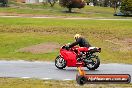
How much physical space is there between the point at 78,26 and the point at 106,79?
27.6 m

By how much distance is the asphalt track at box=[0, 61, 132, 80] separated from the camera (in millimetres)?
18172

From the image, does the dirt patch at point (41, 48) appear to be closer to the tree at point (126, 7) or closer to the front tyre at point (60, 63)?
the front tyre at point (60, 63)

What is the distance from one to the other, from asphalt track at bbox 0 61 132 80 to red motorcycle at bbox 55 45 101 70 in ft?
0.85

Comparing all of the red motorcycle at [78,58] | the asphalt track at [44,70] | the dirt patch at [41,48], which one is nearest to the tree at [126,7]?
the dirt patch at [41,48]

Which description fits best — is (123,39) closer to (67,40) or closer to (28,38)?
(67,40)

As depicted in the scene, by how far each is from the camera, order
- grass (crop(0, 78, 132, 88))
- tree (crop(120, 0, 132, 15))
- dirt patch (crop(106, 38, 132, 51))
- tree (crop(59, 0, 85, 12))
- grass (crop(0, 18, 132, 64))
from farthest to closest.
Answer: tree (crop(59, 0, 85, 12)) → tree (crop(120, 0, 132, 15)) → dirt patch (crop(106, 38, 132, 51)) → grass (crop(0, 18, 132, 64)) → grass (crop(0, 78, 132, 88))

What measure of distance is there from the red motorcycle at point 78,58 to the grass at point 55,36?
4.05 meters

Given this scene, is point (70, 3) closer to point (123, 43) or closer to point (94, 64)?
point (123, 43)

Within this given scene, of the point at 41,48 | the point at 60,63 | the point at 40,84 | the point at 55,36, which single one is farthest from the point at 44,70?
the point at 55,36

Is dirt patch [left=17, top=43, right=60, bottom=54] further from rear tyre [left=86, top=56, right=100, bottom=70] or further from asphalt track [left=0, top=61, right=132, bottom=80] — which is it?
rear tyre [left=86, top=56, right=100, bottom=70]

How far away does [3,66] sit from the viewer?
2122 cm

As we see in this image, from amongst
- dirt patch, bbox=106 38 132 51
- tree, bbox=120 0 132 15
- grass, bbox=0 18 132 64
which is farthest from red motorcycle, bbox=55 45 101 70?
tree, bbox=120 0 132 15

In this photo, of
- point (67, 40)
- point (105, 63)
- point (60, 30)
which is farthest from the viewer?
point (60, 30)

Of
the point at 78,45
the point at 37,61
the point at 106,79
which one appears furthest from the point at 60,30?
the point at 106,79
